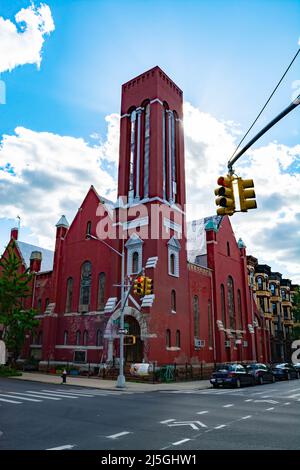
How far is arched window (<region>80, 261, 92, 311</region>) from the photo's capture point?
36.1 meters

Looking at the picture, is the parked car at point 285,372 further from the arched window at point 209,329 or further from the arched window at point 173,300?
the arched window at point 173,300

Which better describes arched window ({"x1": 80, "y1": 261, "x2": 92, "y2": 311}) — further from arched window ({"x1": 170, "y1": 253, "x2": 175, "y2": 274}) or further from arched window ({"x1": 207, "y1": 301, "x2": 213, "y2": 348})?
arched window ({"x1": 207, "y1": 301, "x2": 213, "y2": 348})

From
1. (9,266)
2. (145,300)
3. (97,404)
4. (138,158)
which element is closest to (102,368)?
(145,300)

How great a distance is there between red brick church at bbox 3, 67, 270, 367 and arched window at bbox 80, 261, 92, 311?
0.10 m

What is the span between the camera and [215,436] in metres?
8.55

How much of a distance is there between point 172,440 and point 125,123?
35.6 meters

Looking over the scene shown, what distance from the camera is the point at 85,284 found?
36781 millimetres

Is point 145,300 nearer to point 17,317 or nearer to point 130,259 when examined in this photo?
point 130,259

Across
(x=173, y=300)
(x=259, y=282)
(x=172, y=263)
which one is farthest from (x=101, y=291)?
(x=259, y=282)

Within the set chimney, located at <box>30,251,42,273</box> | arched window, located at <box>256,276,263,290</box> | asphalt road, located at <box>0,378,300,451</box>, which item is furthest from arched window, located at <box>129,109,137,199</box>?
arched window, located at <box>256,276,263,290</box>

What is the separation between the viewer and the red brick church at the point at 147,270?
31.8 metres

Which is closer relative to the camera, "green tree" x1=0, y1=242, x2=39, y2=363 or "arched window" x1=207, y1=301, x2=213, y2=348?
"green tree" x1=0, y1=242, x2=39, y2=363

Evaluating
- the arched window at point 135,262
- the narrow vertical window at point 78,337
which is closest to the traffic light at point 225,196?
the arched window at point 135,262

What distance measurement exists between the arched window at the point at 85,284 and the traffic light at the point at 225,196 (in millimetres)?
28036
